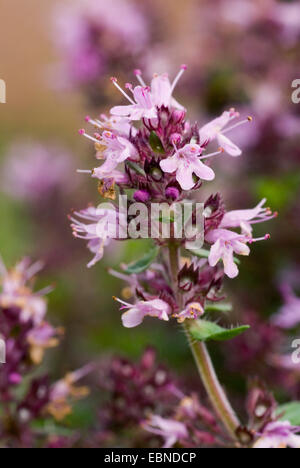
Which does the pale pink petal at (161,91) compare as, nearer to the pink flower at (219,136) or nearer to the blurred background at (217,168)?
the pink flower at (219,136)

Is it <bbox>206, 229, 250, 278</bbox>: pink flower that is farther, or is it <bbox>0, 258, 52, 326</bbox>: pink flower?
<bbox>0, 258, 52, 326</bbox>: pink flower

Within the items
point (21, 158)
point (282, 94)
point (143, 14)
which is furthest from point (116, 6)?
point (21, 158)

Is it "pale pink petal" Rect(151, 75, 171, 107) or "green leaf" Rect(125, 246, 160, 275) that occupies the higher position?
"pale pink petal" Rect(151, 75, 171, 107)

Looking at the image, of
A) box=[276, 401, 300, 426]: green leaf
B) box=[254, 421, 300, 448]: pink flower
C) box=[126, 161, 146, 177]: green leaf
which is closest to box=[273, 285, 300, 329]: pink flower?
box=[276, 401, 300, 426]: green leaf

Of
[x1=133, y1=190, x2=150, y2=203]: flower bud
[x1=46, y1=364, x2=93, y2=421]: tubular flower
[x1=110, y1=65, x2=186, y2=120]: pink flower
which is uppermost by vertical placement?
[x1=110, y1=65, x2=186, y2=120]: pink flower

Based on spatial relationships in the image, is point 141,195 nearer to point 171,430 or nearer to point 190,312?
point 190,312

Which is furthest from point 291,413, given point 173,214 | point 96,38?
point 96,38

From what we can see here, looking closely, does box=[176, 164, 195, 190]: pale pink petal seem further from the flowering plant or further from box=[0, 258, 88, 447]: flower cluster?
box=[0, 258, 88, 447]: flower cluster
